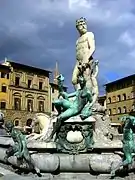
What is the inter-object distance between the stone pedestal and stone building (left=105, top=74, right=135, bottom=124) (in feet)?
182

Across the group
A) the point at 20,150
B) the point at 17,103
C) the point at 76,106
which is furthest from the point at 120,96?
the point at 20,150

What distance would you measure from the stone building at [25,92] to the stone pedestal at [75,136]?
158 ft

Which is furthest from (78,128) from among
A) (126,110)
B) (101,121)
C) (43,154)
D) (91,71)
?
(126,110)

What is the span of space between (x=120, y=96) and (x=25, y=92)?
1885 centimetres

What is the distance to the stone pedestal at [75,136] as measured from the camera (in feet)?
27.1

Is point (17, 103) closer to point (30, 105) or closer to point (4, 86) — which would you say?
point (30, 105)

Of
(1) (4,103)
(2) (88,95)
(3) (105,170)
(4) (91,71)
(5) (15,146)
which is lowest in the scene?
(3) (105,170)

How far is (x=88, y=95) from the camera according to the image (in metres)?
8.67

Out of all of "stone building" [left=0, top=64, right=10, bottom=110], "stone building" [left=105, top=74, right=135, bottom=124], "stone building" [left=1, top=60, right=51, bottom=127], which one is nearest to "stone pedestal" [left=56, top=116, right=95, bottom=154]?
"stone building" [left=1, top=60, right=51, bottom=127]

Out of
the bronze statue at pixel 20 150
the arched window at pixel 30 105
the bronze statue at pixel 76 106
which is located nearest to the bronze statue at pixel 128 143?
the bronze statue at pixel 76 106

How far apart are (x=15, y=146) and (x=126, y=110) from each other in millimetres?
60370

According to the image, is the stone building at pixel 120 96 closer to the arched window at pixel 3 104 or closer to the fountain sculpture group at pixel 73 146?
Result: the arched window at pixel 3 104

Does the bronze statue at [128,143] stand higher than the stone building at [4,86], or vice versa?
the stone building at [4,86]

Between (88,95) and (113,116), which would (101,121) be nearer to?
(88,95)
